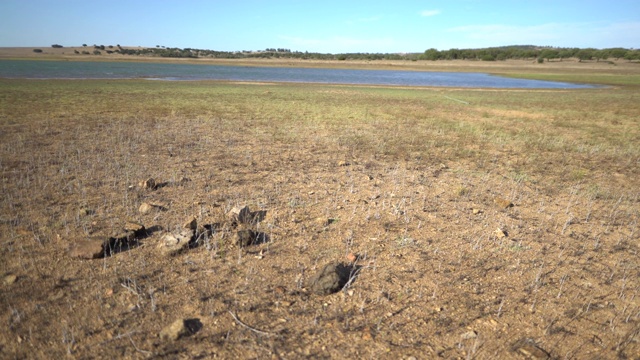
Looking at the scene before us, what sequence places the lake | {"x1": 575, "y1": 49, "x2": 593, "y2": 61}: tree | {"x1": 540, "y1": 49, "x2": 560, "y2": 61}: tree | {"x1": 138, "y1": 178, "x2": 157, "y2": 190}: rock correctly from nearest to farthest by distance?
{"x1": 138, "y1": 178, "x2": 157, "y2": 190}: rock < the lake < {"x1": 575, "y1": 49, "x2": 593, "y2": 61}: tree < {"x1": 540, "y1": 49, "x2": 560, "y2": 61}: tree

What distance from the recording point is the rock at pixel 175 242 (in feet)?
15.9

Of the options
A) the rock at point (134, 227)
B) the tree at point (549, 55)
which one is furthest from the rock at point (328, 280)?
A: the tree at point (549, 55)

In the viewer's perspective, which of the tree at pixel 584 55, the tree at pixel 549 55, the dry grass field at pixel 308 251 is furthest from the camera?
the tree at pixel 549 55

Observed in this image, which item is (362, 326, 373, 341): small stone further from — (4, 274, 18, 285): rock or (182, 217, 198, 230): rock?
(4, 274, 18, 285): rock

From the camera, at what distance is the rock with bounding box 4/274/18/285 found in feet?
13.3

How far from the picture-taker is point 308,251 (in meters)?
5.16

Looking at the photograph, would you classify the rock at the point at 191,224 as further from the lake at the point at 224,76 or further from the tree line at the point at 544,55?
the tree line at the point at 544,55

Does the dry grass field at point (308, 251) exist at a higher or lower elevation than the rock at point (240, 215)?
lower

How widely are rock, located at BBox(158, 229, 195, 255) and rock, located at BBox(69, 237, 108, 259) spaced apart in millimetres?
675

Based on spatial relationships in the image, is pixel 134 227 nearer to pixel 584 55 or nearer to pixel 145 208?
pixel 145 208

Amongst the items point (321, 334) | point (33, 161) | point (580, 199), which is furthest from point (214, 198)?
point (580, 199)

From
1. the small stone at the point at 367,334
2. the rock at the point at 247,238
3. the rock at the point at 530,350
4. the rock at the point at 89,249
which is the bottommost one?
the rock at the point at 530,350

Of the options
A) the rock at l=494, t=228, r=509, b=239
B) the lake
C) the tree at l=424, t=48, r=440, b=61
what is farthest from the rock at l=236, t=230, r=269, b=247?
the tree at l=424, t=48, r=440, b=61

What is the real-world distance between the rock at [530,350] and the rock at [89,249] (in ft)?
15.7
